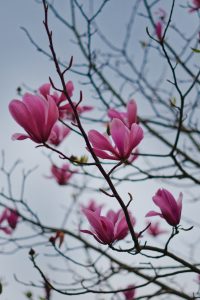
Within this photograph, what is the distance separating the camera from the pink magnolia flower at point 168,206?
1.22 meters

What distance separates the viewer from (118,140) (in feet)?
3.71

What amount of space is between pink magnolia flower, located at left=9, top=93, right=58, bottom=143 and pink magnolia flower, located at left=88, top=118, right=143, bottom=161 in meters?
0.13

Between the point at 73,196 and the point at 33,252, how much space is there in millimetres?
2662

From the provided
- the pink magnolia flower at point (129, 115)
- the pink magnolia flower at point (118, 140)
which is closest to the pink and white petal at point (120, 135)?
the pink magnolia flower at point (118, 140)

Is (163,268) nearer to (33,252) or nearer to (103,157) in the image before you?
(33,252)

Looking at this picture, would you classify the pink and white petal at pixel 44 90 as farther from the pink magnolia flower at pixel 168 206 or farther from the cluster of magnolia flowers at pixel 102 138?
the pink magnolia flower at pixel 168 206

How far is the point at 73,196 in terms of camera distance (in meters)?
4.02

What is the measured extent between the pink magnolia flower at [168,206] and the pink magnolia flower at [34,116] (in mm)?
419

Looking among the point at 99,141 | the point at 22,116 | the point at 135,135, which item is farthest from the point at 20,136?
the point at 135,135

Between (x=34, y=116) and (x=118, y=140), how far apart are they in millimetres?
254

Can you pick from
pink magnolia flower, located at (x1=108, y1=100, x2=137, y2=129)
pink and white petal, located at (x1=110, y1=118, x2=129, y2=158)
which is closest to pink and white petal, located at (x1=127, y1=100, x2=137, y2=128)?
pink magnolia flower, located at (x1=108, y1=100, x2=137, y2=129)

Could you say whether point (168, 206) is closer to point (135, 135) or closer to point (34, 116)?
point (135, 135)

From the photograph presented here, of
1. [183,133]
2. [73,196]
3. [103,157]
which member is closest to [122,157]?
[103,157]

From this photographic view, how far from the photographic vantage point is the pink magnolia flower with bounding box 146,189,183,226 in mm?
1216
